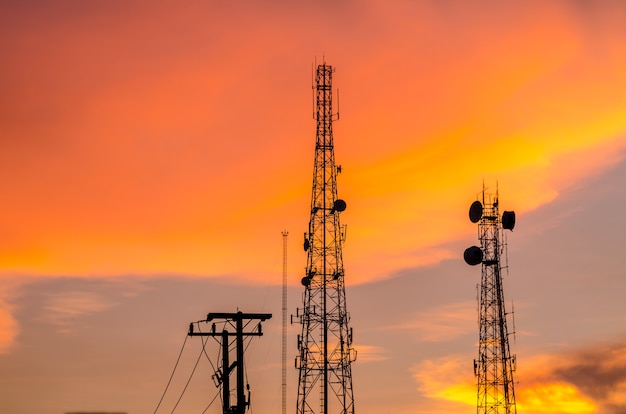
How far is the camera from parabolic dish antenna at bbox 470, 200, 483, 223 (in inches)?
3713

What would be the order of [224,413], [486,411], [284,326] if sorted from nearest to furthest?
1. [224,413]
2. [486,411]
3. [284,326]

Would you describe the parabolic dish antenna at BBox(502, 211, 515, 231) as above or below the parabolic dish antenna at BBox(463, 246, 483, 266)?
above

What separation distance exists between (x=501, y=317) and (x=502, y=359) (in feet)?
10.8

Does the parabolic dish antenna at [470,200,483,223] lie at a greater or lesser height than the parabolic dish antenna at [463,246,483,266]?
greater

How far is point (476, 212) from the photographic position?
94375 millimetres

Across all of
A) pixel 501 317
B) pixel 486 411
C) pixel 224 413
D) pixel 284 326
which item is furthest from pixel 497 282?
pixel 224 413

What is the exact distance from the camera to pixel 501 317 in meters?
92.1

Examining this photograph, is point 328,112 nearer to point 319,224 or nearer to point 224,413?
point 319,224

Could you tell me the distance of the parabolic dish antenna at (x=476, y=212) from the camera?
309ft

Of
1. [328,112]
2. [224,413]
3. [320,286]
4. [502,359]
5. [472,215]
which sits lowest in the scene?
[224,413]

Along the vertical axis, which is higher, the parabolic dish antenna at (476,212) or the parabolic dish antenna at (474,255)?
the parabolic dish antenna at (476,212)

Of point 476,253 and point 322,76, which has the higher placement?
point 322,76

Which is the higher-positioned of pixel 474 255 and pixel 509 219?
pixel 509 219

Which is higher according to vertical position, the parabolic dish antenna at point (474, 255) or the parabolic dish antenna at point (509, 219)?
the parabolic dish antenna at point (509, 219)
